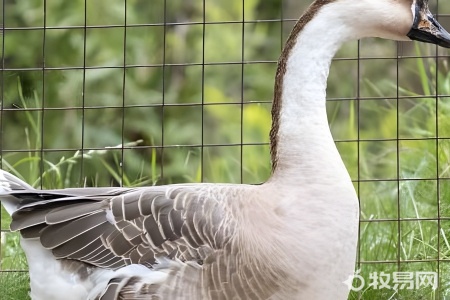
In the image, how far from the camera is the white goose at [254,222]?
316 centimetres

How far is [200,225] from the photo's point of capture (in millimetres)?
3252

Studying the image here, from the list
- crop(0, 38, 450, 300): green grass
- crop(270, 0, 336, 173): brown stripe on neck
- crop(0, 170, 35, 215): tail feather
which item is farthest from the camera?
crop(0, 38, 450, 300): green grass

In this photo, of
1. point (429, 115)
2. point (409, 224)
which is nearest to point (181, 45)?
point (429, 115)

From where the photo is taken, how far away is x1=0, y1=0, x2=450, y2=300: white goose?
3162 mm

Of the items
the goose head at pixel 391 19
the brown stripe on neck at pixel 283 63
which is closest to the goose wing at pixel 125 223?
the brown stripe on neck at pixel 283 63

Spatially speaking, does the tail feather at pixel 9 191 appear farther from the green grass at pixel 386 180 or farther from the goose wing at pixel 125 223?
the green grass at pixel 386 180

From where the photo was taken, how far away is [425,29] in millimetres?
3338

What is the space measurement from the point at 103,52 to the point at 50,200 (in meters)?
4.12

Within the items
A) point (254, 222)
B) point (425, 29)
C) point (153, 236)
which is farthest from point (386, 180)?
point (153, 236)

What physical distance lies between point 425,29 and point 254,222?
860 millimetres

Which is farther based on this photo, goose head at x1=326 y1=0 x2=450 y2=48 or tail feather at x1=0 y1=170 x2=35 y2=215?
tail feather at x1=0 y1=170 x2=35 y2=215

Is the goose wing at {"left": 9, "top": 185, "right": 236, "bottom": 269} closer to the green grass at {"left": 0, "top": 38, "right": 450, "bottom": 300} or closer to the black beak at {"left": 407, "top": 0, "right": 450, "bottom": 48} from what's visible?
the black beak at {"left": 407, "top": 0, "right": 450, "bottom": 48}

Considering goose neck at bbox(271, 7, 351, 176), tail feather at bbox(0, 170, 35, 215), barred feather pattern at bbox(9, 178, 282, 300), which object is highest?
goose neck at bbox(271, 7, 351, 176)

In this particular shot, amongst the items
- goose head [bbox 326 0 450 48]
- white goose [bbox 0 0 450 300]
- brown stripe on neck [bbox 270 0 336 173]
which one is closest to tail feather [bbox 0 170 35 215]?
white goose [bbox 0 0 450 300]
